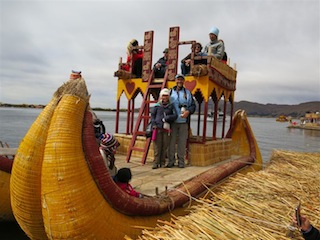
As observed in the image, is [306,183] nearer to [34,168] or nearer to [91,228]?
[91,228]

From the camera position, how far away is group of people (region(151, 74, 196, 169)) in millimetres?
6358

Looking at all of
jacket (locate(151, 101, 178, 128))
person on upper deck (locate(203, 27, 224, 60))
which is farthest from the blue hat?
jacket (locate(151, 101, 178, 128))

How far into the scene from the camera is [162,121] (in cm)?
636

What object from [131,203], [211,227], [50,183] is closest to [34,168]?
[50,183]

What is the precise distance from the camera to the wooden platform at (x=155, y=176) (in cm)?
500

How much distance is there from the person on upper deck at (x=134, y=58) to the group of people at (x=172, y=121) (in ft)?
7.41

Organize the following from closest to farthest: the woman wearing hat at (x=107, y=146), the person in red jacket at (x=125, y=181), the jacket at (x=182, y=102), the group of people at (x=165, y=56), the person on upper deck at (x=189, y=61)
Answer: the person in red jacket at (x=125, y=181), the woman wearing hat at (x=107, y=146), the jacket at (x=182, y=102), the person on upper deck at (x=189, y=61), the group of people at (x=165, y=56)

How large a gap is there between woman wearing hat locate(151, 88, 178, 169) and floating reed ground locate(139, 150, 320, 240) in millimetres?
1585

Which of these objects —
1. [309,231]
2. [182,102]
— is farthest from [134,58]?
[309,231]

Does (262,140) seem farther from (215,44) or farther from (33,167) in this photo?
(33,167)

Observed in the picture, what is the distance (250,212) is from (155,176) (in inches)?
87.2

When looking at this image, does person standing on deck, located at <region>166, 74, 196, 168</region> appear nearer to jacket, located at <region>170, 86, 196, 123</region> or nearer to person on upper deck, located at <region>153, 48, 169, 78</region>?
jacket, located at <region>170, 86, 196, 123</region>

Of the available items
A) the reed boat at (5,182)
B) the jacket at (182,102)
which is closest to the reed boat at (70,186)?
the reed boat at (5,182)

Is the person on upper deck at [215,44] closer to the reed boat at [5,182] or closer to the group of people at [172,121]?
the group of people at [172,121]
